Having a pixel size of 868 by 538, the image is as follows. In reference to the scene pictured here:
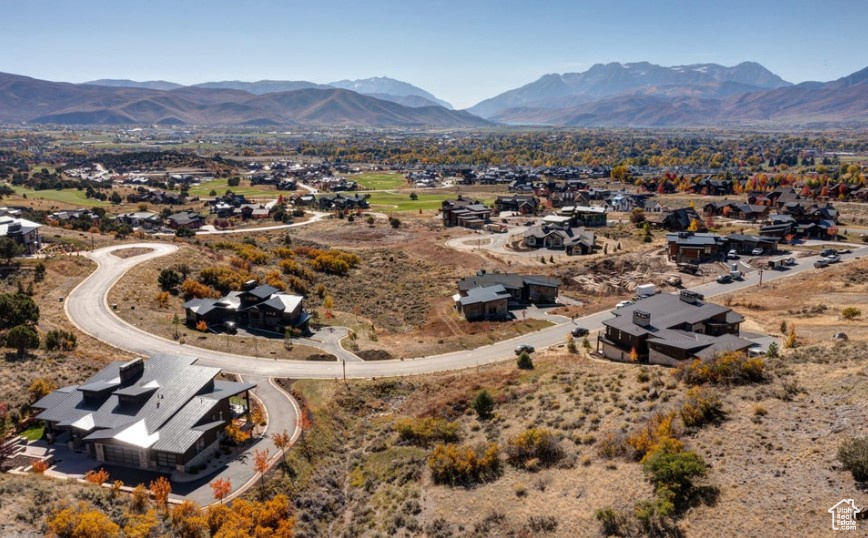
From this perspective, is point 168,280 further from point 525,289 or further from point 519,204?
point 519,204

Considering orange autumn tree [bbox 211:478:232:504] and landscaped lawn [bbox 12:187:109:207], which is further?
landscaped lawn [bbox 12:187:109:207]

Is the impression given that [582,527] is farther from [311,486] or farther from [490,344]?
[490,344]

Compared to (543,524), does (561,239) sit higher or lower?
lower

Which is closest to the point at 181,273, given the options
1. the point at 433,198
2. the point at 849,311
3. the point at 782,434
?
the point at 782,434

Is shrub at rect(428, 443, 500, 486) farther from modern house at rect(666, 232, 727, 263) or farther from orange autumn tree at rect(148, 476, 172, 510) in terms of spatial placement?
modern house at rect(666, 232, 727, 263)

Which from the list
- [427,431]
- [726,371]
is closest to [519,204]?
[726,371]

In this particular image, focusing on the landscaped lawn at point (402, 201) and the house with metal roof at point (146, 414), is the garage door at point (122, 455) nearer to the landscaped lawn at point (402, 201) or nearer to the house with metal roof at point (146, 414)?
the house with metal roof at point (146, 414)

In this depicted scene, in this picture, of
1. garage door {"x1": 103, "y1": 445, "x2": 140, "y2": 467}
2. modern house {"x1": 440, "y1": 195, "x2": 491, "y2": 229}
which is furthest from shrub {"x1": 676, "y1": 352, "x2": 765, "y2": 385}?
modern house {"x1": 440, "y1": 195, "x2": 491, "y2": 229}
